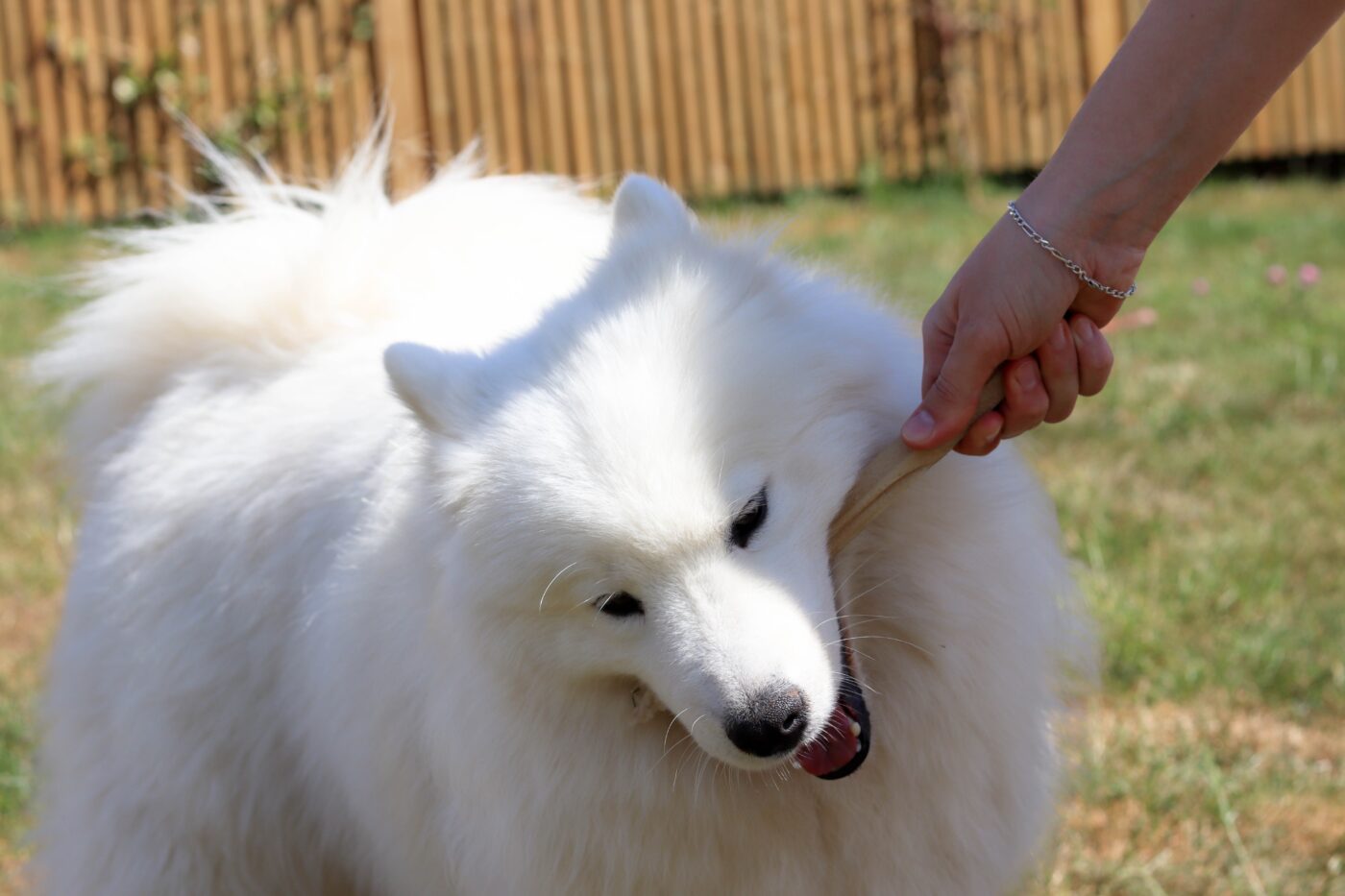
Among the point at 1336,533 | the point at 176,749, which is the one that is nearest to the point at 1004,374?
the point at 176,749

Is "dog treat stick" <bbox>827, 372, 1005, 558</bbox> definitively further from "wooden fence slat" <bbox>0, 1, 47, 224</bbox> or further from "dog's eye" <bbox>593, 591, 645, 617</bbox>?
"wooden fence slat" <bbox>0, 1, 47, 224</bbox>

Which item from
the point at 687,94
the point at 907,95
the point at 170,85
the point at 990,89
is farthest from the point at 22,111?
the point at 990,89

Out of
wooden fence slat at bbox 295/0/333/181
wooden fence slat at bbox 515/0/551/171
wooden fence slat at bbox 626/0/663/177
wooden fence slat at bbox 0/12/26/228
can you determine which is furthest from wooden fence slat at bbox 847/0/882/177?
wooden fence slat at bbox 0/12/26/228

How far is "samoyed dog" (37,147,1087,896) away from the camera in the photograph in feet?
6.17

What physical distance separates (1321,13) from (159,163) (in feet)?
28.4

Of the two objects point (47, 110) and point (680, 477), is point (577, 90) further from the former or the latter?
point (680, 477)

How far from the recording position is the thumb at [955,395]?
188 centimetres

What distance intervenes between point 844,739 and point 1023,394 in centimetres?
57

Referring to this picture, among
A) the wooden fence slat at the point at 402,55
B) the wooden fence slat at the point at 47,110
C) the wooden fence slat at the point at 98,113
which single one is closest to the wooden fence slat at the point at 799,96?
the wooden fence slat at the point at 402,55

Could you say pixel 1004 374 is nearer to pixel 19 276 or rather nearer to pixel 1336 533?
pixel 1336 533

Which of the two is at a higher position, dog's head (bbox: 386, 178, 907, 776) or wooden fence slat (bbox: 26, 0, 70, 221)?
wooden fence slat (bbox: 26, 0, 70, 221)

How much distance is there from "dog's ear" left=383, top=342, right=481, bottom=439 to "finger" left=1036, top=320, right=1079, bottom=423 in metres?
0.83

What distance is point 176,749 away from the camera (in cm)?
268

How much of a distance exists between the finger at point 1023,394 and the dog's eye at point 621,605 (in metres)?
0.59
